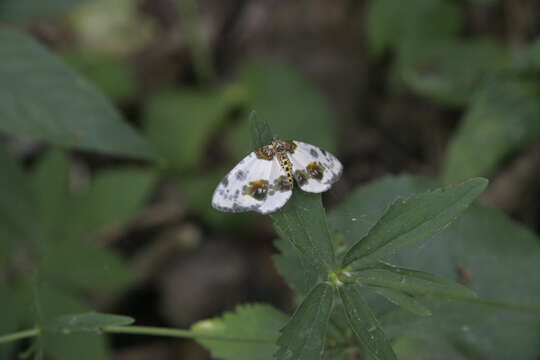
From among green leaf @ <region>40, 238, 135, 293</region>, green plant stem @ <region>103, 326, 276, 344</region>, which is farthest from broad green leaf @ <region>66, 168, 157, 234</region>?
green plant stem @ <region>103, 326, 276, 344</region>

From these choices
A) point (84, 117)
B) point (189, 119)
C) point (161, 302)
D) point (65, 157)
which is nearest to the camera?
point (84, 117)

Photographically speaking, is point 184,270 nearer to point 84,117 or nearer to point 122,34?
point 84,117

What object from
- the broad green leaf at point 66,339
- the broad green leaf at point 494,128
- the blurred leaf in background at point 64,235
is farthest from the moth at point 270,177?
the blurred leaf in background at point 64,235

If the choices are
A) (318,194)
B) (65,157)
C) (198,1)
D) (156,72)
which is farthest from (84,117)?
(198,1)

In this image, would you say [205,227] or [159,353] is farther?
[205,227]

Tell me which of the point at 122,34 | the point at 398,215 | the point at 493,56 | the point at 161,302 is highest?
the point at 122,34

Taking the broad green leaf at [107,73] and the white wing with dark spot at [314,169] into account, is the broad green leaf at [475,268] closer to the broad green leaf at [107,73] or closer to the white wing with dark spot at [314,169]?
the white wing with dark spot at [314,169]
